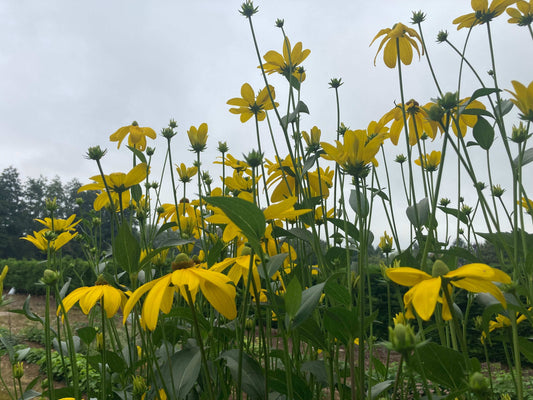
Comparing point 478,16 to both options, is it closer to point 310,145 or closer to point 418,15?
point 418,15

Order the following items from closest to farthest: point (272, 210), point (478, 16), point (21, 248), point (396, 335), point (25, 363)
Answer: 1. point (396, 335)
2. point (272, 210)
3. point (478, 16)
4. point (25, 363)
5. point (21, 248)

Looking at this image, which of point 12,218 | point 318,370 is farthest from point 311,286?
point 12,218

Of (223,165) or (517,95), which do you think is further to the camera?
(223,165)

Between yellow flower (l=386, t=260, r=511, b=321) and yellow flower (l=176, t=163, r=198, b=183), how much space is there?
49.3 inches

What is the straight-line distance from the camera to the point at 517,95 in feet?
2.66

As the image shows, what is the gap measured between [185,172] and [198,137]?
0.43 metres

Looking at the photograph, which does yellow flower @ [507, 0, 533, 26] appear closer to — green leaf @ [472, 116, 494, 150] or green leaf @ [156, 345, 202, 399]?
green leaf @ [472, 116, 494, 150]

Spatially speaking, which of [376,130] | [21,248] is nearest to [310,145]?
[376,130]

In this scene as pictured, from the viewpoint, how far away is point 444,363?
0.57 metres

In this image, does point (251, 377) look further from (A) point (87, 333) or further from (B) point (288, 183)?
(B) point (288, 183)

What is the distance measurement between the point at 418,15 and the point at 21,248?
32837 mm

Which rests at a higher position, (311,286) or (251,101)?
(251,101)

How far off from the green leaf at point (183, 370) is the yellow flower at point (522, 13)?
134 centimetres

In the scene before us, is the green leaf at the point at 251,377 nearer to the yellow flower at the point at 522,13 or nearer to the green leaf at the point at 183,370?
the green leaf at the point at 183,370
